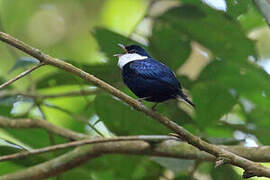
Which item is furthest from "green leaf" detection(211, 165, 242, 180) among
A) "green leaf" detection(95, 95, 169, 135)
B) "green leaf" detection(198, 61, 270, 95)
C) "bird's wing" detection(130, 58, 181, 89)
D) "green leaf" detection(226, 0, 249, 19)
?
"green leaf" detection(226, 0, 249, 19)

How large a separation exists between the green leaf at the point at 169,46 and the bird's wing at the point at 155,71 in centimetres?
33

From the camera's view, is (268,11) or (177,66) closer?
(268,11)

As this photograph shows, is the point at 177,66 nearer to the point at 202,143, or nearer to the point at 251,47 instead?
the point at 251,47

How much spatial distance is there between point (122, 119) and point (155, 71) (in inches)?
19.9

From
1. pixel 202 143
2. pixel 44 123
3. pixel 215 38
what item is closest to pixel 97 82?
pixel 202 143

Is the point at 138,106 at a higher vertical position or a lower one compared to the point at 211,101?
higher

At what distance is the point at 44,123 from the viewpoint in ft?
11.2

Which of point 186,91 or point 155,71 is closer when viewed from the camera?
point 155,71

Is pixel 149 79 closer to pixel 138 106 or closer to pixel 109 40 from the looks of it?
pixel 109 40

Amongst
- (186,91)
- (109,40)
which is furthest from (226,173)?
(109,40)

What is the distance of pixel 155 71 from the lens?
10.1 ft

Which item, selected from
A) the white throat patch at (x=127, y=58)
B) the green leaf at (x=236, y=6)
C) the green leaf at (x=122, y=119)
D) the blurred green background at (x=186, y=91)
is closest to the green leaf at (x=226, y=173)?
the blurred green background at (x=186, y=91)

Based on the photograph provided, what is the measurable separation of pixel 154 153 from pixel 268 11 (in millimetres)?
1120

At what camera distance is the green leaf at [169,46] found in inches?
138
